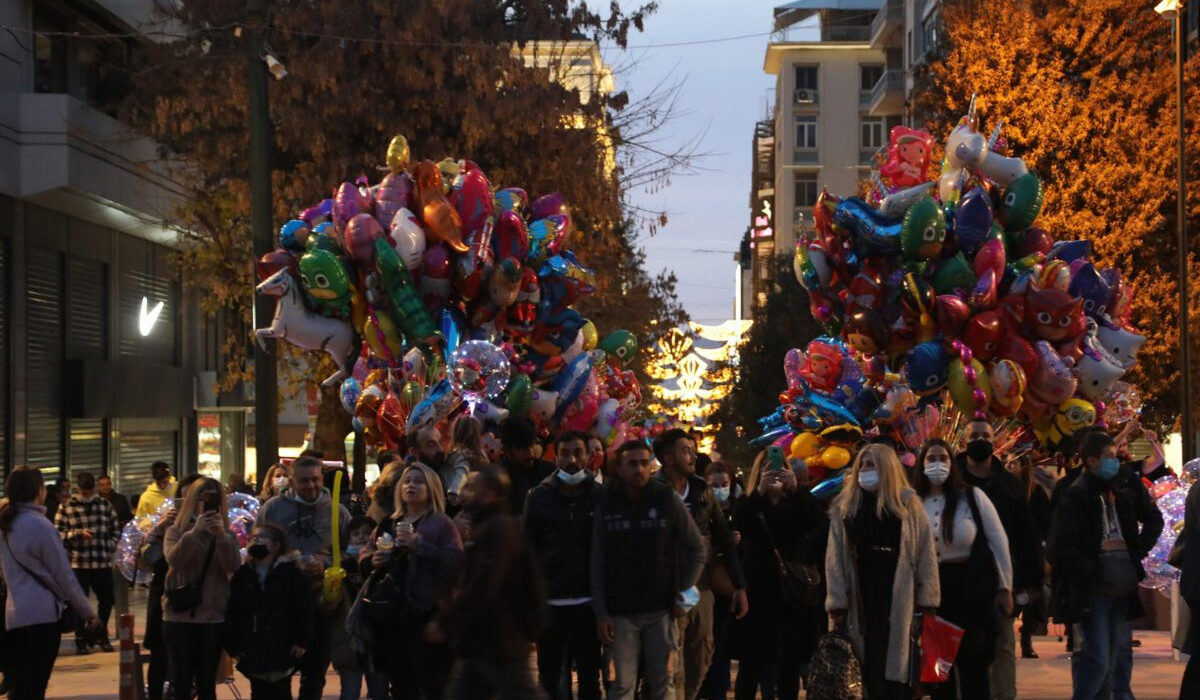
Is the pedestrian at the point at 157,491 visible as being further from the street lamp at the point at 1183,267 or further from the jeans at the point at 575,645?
the street lamp at the point at 1183,267

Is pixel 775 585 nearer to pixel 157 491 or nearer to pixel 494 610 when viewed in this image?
pixel 494 610

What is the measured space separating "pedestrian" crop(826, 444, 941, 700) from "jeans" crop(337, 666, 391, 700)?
2.78 meters

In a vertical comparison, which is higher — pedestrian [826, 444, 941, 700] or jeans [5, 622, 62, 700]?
pedestrian [826, 444, 941, 700]

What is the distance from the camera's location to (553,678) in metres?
10.3

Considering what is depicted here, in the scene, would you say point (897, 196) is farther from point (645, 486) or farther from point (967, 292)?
point (645, 486)

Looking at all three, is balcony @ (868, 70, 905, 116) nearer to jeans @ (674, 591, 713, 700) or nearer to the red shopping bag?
jeans @ (674, 591, 713, 700)

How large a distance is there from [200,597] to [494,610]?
3.37 m

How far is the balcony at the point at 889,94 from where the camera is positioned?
59250 millimetres

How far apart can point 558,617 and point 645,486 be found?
92 cm

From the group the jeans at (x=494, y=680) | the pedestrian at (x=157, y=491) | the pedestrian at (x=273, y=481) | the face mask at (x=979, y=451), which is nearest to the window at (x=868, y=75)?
the pedestrian at (x=157, y=491)

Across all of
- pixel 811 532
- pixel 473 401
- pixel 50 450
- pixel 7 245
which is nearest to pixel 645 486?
pixel 811 532

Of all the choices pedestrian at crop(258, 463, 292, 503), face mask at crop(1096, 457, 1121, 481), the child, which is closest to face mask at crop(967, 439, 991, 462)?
face mask at crop(1096, 457, 1121, 481)

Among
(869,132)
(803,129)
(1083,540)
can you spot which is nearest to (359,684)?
(1083,540)

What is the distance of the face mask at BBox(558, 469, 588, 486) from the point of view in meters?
10.0
